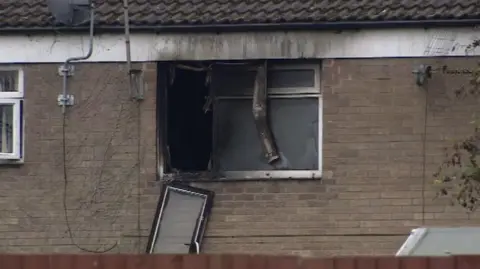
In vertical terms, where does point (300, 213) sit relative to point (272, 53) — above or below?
below

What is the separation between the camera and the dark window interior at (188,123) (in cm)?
1235

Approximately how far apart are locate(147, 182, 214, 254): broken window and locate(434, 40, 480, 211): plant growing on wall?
275cm

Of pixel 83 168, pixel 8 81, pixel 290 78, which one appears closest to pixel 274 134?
pixel 290 78

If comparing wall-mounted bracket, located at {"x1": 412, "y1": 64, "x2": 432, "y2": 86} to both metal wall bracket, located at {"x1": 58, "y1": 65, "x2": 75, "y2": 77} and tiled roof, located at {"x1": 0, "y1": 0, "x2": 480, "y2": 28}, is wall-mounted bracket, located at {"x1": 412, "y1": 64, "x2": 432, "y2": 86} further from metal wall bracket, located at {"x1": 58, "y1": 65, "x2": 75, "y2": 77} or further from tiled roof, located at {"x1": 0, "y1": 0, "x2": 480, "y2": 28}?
metal wall bracket, located at {"x1": 58, "y1": 65, "x2": 75, "y2": 77}

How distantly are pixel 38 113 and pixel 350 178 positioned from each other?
149 inches

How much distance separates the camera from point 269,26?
11805mm

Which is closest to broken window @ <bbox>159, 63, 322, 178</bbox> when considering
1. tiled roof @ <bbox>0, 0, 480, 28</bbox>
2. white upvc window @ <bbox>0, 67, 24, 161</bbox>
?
tiled roof @ <bbox>0, 0, 480, 28</bbox>

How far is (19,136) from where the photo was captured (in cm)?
1227

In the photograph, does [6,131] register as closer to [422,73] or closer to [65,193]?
[65,193]

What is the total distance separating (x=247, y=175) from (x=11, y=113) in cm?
294

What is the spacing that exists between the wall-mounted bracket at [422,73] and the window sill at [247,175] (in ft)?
5.11

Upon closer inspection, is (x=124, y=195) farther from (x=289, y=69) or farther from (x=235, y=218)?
(x=289, y=69)

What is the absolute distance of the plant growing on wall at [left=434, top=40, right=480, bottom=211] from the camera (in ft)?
30.5

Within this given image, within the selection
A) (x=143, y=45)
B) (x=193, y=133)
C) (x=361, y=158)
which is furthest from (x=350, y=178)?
(x=143, y=45)
